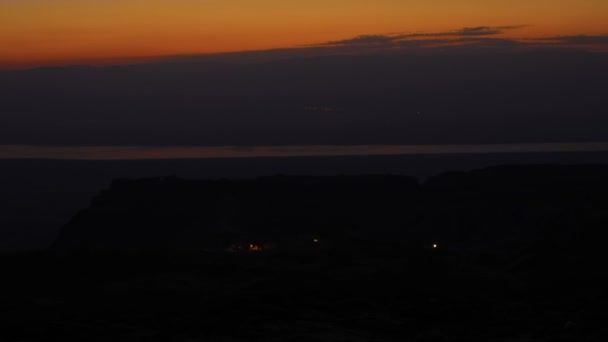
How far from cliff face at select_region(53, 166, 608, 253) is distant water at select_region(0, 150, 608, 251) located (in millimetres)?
16638

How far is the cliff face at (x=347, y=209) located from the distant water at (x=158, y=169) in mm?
16638

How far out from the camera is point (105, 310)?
26891 mm

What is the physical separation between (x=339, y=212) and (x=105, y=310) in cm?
3111

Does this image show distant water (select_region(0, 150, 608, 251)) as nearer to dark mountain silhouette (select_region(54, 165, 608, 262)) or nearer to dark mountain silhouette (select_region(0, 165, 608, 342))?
dark mountain silhouette (select_region(54, 165, 608, 262))

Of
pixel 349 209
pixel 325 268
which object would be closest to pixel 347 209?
pixel 349 209

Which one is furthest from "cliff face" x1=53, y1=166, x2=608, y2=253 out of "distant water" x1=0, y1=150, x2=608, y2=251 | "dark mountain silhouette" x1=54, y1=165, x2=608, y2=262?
"distant water" x1=0, y1=150, x2=608, y2=251

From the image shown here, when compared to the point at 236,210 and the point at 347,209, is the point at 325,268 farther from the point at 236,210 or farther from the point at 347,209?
the point at 347,209

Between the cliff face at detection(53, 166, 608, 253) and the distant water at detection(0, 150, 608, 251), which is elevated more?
the distant water at detection(0, 150, 608, 251)

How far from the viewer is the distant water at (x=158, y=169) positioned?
3250 inches

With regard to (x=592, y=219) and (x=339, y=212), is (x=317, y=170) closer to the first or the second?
(x=339, y=212)

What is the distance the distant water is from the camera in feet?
271

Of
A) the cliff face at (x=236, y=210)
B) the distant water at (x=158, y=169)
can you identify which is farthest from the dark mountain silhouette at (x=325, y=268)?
the distant water at (x=158, y=169)

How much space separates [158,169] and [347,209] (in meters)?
47.3

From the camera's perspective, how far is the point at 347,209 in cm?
5800
